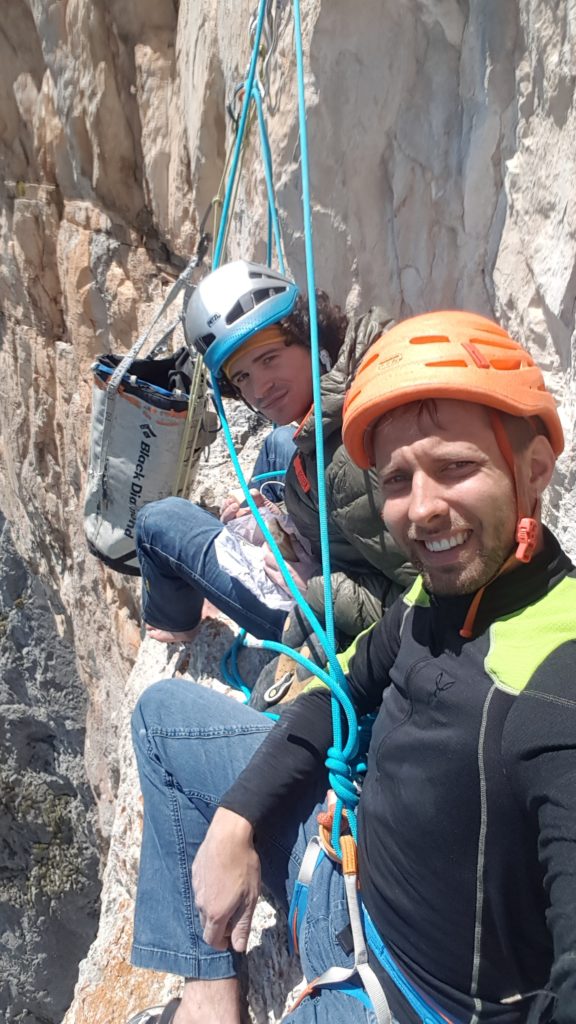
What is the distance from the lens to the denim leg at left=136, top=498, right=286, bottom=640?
223cm

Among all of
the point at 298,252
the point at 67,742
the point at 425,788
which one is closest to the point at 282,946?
the point at 425,788

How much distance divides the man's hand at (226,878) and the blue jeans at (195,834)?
6 cm

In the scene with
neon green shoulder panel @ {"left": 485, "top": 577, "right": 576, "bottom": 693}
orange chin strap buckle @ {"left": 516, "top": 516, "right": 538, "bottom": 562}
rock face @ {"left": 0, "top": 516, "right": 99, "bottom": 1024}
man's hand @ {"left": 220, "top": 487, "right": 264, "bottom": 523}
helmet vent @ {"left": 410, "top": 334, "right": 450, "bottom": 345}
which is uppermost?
helmet vent @ {"left": 410, "top": 334, "right": 450, "bottom": 345}

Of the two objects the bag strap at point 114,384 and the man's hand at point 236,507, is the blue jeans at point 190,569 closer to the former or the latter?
the man's hand at point 236,507

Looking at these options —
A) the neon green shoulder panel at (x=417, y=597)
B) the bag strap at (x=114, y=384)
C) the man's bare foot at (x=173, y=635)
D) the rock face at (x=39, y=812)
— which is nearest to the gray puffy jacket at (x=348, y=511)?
the neon green shoulder panel at (x=417, y=597)

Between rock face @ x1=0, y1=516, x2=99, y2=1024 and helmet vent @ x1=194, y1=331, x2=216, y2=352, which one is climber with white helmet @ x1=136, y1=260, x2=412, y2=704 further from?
rock face @ x1=0, y1=516, x2=99, y2=1024

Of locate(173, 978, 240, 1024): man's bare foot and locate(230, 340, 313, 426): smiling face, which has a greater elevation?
locate(230, 340, 313, 426): smiling face

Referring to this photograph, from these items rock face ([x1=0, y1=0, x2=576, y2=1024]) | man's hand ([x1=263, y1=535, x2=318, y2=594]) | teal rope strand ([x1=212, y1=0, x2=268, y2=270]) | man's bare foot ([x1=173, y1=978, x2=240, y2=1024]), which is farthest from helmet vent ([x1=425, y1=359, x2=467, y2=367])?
teal rope strand ([x1=212, y1=0, x2=268, y2=270])

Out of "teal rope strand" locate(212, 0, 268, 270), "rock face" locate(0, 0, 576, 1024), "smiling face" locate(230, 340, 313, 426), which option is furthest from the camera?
"teal rope strand" locate(212, 0, 268, 270)

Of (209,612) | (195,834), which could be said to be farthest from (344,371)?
(209,612)

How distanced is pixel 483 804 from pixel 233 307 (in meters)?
1.60

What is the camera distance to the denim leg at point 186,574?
7.32ft

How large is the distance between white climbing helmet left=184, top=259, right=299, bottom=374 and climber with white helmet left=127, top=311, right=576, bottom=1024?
0.94m

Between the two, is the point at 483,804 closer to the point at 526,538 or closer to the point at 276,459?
the point at 526,538
